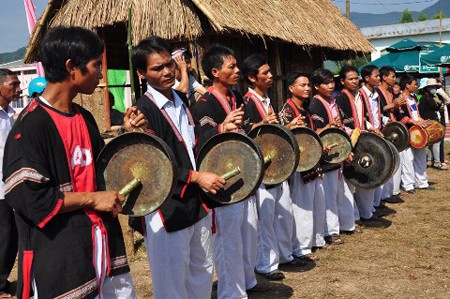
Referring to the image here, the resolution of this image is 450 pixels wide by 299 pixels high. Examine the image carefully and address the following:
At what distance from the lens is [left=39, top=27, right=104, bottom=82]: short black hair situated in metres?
2.30

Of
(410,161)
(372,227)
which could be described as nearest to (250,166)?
(372,227)

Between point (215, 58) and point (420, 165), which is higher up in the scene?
point (215, 58)

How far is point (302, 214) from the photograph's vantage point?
5641 millimetres

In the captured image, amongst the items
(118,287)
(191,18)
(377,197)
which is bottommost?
(377,197)

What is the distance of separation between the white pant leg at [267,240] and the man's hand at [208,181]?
1890 mm

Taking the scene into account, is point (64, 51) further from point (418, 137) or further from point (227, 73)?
point (418, 137)

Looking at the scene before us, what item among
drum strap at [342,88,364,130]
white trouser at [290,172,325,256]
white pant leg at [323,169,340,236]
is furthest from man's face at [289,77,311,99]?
drum strap at [342,88,364,130]

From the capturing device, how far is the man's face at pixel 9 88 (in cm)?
511

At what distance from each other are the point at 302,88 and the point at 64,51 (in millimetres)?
3515

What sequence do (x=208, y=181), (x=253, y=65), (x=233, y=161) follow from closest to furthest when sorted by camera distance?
(x=208, y=181), (x=233, y=161), (x=253, y=65)

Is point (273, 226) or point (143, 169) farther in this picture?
point (273, 226)

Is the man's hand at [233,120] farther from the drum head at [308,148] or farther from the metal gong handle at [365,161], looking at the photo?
the metal gong handle at [365,161]

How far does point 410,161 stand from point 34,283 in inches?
317

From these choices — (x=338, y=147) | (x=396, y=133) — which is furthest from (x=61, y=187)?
(x=396, y=133)
